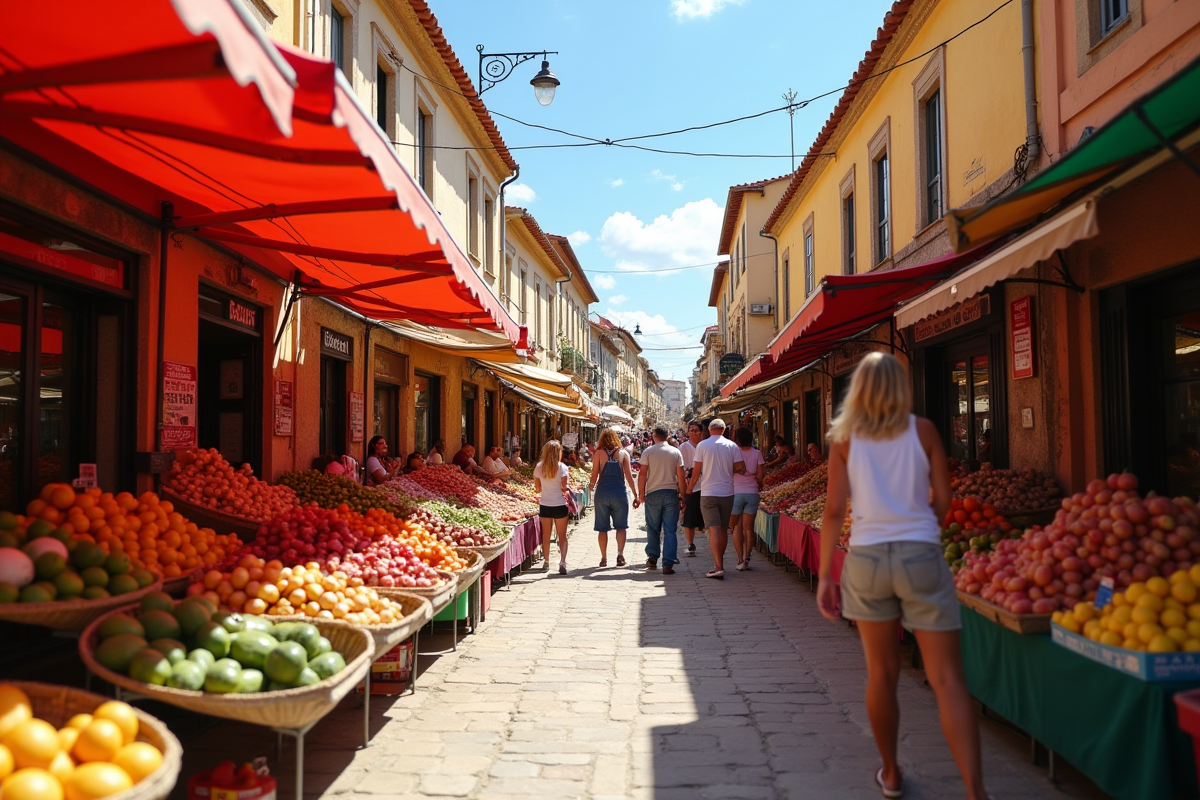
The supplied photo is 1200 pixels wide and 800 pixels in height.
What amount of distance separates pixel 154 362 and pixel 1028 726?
5.85 m

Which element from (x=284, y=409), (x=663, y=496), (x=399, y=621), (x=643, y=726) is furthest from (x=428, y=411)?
(x=643, y=726)

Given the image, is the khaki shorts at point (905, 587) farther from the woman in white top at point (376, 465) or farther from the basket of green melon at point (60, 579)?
the woman in white top at point (376, 465)

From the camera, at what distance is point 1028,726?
159 inches

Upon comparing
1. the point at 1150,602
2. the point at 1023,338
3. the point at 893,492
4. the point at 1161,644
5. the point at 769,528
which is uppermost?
the point at 1023,338

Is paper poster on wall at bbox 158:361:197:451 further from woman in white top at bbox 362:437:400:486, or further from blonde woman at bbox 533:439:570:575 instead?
blonde woman at bbox 533:439:570:575

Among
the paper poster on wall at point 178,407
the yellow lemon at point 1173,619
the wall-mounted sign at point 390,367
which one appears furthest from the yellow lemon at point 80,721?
the wall-mounted sign at point 390,367

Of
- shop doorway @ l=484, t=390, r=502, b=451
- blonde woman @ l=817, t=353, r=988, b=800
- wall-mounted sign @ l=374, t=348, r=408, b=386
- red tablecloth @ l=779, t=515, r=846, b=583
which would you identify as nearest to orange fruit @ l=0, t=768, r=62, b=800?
blonde woman @ l=817, t=353, r=988, b=800

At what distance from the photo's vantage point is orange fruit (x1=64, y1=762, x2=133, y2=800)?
2434 millimetres

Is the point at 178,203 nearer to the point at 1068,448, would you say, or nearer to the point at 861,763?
the point at 861,763

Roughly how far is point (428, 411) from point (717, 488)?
6.15 metres

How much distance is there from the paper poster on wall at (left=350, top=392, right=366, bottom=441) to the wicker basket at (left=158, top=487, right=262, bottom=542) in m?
4.19

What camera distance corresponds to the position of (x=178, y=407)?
20.6 feet

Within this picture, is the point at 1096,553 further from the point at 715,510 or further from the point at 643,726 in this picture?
the point at 715,510

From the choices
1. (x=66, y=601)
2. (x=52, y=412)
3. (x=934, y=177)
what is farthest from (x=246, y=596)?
(x=934, y=177)
